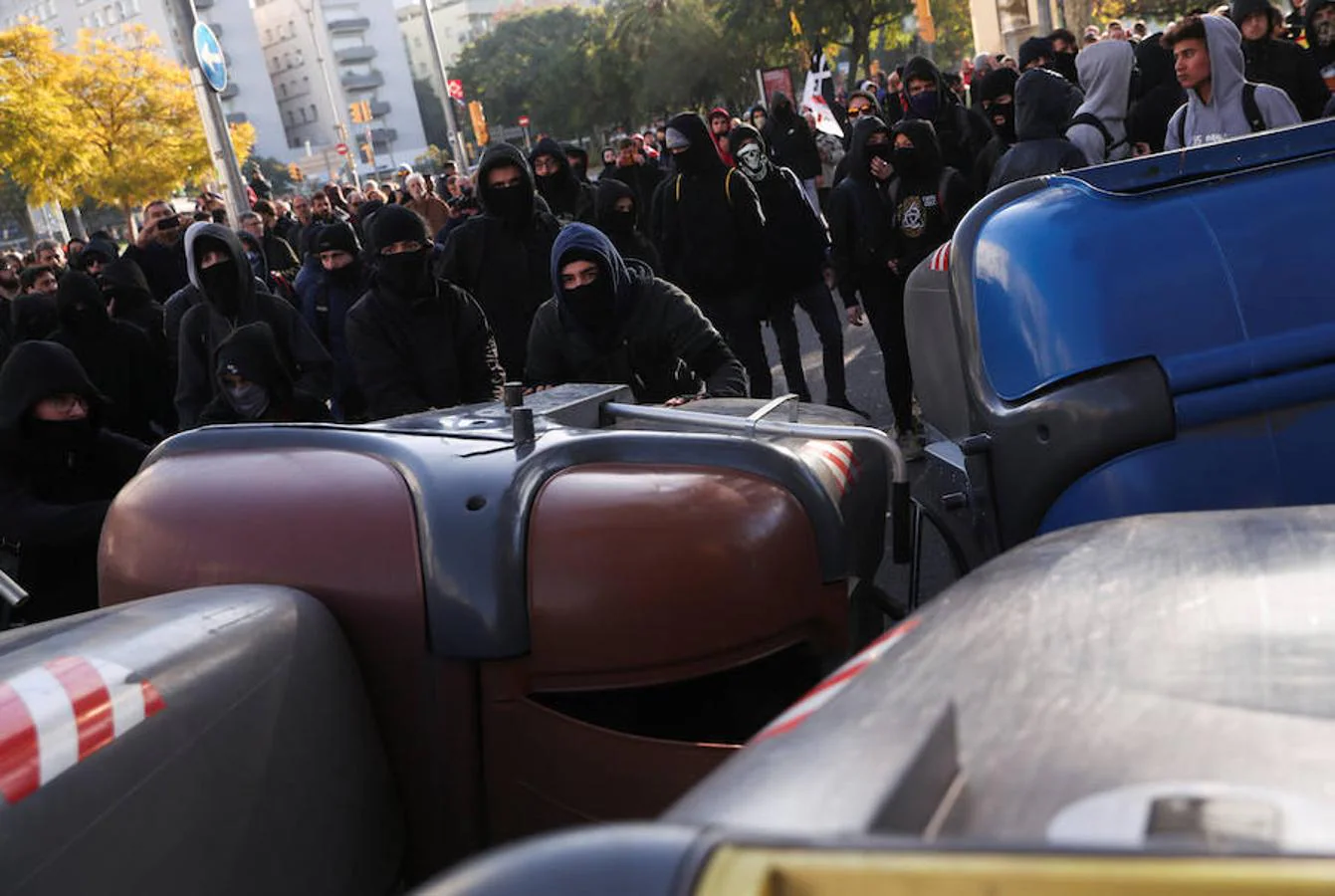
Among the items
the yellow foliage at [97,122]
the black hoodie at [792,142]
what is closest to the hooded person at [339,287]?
the black hoodie at [792,142]

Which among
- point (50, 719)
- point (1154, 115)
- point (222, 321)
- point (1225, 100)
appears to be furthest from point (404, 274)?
point (1154, 115)

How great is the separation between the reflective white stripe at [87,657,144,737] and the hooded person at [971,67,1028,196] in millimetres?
6172

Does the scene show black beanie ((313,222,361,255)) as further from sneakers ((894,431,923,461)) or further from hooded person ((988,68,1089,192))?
hooded person ((988,68,1089,192))

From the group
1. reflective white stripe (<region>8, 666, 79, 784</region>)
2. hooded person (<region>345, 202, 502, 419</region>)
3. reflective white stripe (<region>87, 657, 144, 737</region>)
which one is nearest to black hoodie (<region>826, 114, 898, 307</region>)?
hooded person (<region>345, 202, 502, 419</region>)

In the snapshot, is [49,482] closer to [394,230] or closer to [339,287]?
[394,230]

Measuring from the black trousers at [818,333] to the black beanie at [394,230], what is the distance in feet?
8.40

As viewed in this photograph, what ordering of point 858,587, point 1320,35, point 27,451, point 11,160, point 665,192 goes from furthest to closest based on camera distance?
point 11,160 → point 1320,35 → point 665,192 → point 27,451 → point 858,587

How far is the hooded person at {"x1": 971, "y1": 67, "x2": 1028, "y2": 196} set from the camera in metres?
7.48

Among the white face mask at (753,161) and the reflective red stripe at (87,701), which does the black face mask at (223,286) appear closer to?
the white face mask at (753,161)

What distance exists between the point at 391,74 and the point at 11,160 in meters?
90.6

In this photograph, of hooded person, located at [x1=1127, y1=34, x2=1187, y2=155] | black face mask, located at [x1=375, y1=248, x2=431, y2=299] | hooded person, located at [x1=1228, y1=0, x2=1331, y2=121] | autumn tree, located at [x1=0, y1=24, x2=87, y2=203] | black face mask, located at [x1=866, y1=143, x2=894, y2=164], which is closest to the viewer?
black face mask, located at [x1=375, y1=248, x2=431, y2=299]

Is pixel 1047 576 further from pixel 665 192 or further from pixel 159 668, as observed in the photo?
pixel 665 192

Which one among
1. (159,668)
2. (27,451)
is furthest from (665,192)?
(159,668)

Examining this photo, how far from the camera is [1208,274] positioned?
9.46ft
